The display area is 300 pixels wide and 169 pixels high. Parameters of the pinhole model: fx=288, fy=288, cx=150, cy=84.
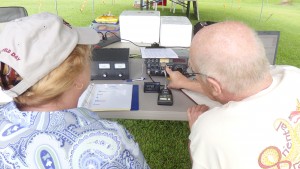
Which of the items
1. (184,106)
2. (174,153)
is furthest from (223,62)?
(174,153)

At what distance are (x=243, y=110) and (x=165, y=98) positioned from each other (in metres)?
0.49

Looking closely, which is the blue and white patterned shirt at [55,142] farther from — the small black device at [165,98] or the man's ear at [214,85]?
the small black device at [165,98]

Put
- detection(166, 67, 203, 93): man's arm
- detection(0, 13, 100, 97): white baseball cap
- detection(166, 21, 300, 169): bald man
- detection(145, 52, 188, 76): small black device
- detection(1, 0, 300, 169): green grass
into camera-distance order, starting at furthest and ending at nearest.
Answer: detection(1, 0, 300, 169): green grass, detection(145, 52, 188, 76): small black device, detection(166, 67, 203, 93): man's arm, detection(166, 21, 300, 169): bald man, detection(0, 13, 100, 97): white baseball cap

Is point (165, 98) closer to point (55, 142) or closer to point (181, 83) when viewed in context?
point (181, 83)

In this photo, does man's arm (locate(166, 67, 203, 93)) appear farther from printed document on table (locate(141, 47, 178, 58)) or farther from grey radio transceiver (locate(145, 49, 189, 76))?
printed document on table (locate(141, 47, 178, 58))

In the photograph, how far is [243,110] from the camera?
2.73 feet

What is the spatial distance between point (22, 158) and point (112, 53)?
36.4 inches

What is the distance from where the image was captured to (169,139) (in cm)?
257

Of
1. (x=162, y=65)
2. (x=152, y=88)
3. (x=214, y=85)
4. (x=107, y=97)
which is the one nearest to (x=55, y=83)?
(x=214, y=85)

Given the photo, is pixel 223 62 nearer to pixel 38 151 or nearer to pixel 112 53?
pixel 38 151

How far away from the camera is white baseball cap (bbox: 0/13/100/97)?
0.69 meters

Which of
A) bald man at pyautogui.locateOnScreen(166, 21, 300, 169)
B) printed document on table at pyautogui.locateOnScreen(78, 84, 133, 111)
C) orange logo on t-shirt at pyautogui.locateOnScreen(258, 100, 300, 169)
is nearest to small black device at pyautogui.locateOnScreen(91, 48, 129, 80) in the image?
printed document on table at pyautogui.locateOnScreen(78, 84, 133, 111)

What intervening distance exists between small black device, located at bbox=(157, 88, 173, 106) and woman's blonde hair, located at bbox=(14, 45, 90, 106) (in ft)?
1.84

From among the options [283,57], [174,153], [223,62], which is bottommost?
[174,153]
